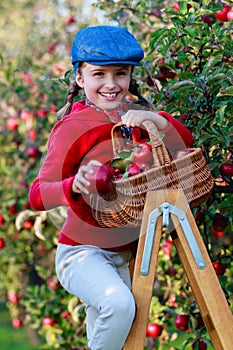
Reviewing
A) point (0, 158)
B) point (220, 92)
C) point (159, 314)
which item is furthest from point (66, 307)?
point (220, 92)

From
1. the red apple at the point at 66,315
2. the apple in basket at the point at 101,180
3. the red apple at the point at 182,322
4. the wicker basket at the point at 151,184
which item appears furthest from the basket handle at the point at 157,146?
the red apple at the point at 66,315

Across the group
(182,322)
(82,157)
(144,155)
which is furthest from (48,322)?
(144,155)

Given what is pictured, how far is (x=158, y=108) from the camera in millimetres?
2957

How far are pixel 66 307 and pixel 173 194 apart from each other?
7.12ft

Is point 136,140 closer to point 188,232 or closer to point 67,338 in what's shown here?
point 188,232

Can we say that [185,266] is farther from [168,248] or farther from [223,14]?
[168,248]

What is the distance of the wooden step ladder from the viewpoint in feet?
6.89

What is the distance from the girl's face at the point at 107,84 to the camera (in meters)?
2.40

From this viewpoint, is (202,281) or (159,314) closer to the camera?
(202,281)

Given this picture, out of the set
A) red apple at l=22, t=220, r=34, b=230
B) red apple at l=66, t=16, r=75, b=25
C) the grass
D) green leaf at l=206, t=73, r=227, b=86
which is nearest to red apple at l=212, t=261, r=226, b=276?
green leaf at l=206, t=73, r=227, b=86

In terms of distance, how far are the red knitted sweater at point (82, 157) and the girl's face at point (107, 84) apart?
0.05 meters

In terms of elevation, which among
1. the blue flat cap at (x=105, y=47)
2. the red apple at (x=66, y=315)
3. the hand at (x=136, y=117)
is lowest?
the red apple at (x=66, y=315)

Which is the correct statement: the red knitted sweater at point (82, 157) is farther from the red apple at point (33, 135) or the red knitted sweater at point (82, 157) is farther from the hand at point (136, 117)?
the red apple at point (33, 135)

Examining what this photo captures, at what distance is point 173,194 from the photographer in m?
2.14
